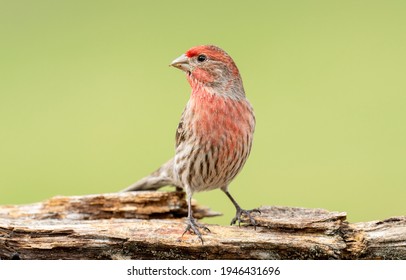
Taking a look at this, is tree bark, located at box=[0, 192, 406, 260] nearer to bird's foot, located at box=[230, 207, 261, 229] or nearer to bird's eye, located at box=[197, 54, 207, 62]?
bird's foot, located at box=[230, 207, 261, 229]

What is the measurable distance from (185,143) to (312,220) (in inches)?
51.3

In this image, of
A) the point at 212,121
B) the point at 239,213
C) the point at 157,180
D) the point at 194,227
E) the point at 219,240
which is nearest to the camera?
the point at 219,240

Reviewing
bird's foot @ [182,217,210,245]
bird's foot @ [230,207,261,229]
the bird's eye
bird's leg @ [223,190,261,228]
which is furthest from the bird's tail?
the bird's eye

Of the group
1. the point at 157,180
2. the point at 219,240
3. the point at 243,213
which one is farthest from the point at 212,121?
the point at 157,180

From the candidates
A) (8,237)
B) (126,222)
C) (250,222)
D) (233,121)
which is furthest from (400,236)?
(8,237)

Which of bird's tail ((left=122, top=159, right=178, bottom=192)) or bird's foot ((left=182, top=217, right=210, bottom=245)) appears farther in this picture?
bird's tail ((left=122, top=159, right=178, bottom=192))

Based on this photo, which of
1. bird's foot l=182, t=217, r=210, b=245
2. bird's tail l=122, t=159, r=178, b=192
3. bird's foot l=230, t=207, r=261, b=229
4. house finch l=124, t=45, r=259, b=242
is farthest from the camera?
bird's tail l=122, t=159, r=178, b=192

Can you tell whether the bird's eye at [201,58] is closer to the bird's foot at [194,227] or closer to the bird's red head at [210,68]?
the bird's red head at [210,68]

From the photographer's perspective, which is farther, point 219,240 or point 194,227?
point 194,227

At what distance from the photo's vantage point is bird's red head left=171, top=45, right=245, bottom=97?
18.1ft

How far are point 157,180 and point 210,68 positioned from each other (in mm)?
1420

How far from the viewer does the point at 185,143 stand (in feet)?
18.6

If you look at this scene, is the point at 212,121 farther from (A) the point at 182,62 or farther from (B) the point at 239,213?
(B) the point at 239,213

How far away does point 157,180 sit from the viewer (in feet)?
21.2
